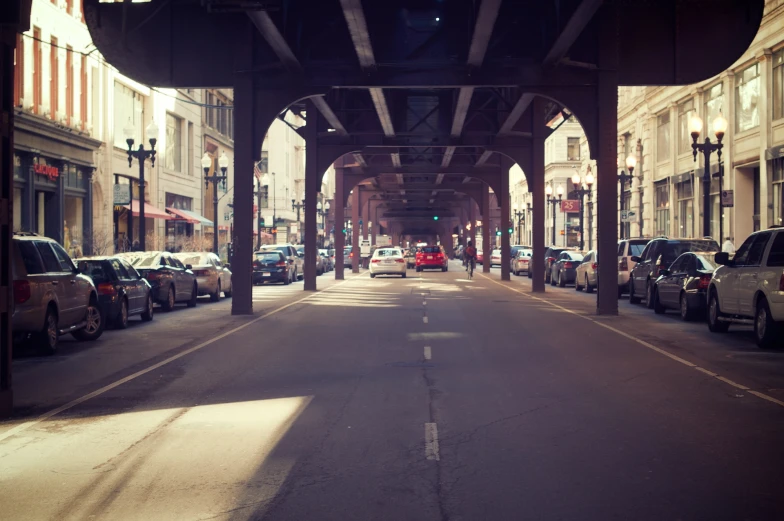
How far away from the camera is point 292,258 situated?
47250mm

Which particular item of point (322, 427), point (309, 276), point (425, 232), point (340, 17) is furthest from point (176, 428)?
point (425, 232)

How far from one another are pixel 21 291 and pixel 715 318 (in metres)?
13.2

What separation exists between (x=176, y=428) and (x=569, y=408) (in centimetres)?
420

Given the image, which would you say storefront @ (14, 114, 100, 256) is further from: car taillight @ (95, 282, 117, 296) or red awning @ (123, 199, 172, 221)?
car taillight @ (95, 282, 117, 296)

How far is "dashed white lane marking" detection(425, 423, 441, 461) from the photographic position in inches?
315

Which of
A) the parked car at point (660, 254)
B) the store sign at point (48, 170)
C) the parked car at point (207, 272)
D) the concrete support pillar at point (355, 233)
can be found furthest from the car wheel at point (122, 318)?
the concrete support pillar at point (355, 233)

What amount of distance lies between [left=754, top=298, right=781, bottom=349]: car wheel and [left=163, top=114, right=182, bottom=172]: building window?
139 feet

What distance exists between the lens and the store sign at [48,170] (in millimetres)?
35778

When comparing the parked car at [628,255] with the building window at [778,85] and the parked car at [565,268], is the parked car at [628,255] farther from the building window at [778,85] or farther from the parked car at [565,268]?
the building window at [778,85]

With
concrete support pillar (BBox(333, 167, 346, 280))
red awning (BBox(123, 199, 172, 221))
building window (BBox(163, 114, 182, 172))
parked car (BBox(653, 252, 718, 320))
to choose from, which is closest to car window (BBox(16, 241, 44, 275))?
parked car (BBox(653, 252, 718, 320))

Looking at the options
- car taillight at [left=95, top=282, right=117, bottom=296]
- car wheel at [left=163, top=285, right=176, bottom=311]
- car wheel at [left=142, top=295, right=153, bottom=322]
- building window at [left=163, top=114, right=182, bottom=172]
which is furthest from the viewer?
building window at [left=163, top=114, right=182, bottom=172]

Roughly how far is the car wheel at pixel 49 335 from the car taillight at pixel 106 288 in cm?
408

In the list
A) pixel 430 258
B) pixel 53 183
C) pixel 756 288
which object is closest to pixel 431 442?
pixel 756 288

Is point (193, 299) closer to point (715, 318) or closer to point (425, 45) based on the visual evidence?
point (425, 45)
